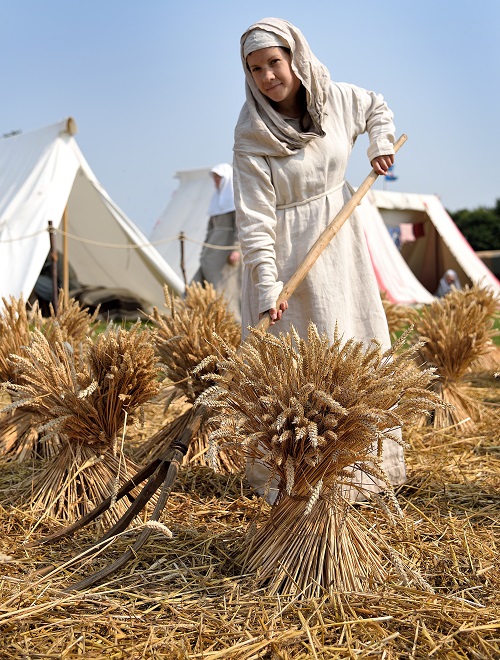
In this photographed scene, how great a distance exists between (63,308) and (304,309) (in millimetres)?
1600

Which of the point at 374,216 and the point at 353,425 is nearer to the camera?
the point at 353,425

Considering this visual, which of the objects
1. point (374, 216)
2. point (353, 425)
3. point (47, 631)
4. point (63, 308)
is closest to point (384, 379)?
point (353, 425)

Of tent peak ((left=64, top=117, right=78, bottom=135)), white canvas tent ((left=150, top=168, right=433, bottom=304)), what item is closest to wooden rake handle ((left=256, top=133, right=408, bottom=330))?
tent peak ((left=64, top=117, right=78, bottom=135))

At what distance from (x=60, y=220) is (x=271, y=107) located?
19.2ft

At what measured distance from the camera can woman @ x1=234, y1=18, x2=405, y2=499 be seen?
2.45m

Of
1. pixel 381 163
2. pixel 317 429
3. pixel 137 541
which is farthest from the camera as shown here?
pixel 381 163

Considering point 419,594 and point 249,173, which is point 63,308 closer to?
point 249,173

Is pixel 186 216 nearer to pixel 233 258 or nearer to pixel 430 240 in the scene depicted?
pixel 430 240

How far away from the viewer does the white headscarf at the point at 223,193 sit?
23.4 feet

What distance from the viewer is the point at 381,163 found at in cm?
273

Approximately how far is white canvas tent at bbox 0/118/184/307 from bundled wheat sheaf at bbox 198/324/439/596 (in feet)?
16.4

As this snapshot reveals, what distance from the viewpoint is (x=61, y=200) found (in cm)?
792

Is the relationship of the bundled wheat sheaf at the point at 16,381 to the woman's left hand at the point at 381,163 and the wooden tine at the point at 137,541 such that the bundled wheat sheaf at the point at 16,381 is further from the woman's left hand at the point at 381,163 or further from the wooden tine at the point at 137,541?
the woman's left hand at the point at 381,163

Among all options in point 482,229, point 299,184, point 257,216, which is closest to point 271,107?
point 299,184
